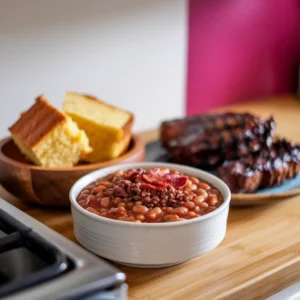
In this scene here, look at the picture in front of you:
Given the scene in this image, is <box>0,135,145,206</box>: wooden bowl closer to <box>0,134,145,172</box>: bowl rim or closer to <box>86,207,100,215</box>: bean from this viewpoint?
<box>0,134,145,172</box>: bowl rim

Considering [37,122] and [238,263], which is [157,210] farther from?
[37,122]

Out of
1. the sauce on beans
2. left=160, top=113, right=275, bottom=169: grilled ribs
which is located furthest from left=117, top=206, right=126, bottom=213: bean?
left=160, top=113, right=275, bottom=169: grilled ribs

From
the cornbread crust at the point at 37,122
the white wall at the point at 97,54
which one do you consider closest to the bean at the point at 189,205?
the cornbread crust at the point at 37,122

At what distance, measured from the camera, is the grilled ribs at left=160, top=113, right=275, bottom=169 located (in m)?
1.43

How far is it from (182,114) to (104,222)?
119 cm

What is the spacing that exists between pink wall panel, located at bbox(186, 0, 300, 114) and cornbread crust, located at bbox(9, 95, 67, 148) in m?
0.97

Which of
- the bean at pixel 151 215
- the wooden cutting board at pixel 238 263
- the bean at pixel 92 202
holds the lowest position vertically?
the wooden cutting board at pixel 238 263

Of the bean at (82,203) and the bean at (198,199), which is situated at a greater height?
the bean at (198,199)

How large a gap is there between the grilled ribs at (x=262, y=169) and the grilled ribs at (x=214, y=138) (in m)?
0.05

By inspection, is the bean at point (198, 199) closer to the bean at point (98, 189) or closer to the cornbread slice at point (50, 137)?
the bean at point (98, 189)

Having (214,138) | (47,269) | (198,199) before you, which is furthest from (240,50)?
(47,269)

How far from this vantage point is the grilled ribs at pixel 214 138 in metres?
1.43

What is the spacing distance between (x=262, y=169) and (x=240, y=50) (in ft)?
3.27

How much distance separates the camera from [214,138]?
1471mm
